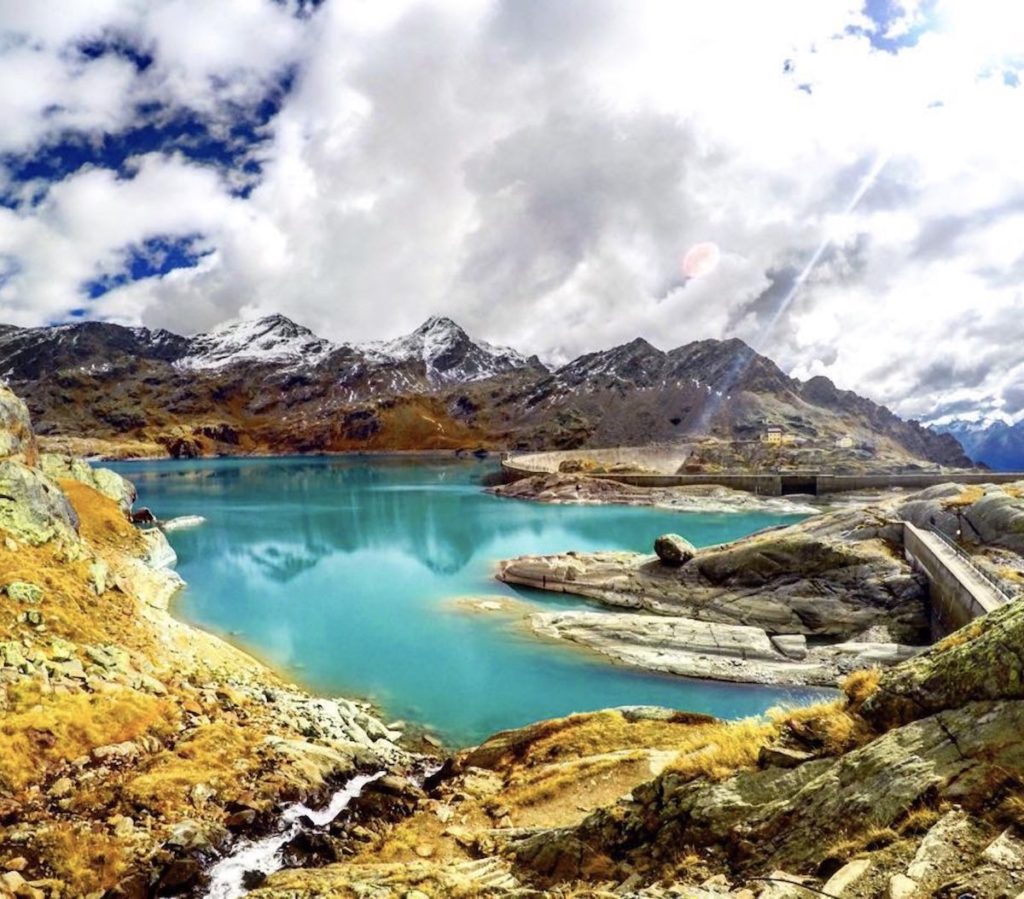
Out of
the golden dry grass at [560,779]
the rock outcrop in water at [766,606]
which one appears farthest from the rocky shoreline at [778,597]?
the golden dry grass at [560,779]

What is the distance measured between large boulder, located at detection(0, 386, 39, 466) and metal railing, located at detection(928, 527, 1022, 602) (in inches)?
1595

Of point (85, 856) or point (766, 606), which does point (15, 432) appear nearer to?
point (85, 856)

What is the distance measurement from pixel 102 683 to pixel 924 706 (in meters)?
17.8

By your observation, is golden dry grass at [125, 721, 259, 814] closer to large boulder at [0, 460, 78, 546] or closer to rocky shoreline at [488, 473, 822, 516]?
large boulder at [0, 460, 78, 546]

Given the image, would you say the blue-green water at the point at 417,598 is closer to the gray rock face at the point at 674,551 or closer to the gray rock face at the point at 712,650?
the gray rock face at the point at 712,650

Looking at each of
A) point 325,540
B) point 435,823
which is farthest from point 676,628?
point 325,540

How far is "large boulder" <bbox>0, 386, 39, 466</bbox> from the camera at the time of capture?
2906 cm

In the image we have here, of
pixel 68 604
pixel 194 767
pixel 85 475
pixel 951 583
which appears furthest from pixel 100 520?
pixel 951 583

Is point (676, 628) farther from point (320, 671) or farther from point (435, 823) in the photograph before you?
point (435, 823)

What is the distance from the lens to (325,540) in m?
58.3

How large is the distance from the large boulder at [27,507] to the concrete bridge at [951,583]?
31556 millimetres

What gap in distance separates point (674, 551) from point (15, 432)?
35665 mm

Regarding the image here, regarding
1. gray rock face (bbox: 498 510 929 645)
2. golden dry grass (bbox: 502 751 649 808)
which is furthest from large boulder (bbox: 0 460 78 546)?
gray rock face (bbox: 498 510 929 645)

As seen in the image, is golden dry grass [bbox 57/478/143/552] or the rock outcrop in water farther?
golden dry grass [bbox 57/478/143/552]
